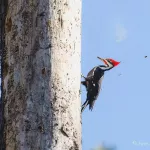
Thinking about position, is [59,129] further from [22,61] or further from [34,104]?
[22,61]

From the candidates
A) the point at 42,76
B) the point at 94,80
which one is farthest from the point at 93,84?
the point at 42,76

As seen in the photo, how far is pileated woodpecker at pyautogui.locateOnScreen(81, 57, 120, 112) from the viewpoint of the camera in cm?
337

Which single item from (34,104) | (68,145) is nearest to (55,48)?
(34,104)

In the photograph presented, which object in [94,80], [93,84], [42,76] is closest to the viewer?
[42,76]

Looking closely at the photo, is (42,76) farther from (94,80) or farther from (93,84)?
(94,80)

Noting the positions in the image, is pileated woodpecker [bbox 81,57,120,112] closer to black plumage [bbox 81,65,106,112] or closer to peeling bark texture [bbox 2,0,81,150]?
black plumage [bbox 81,65,106,112]

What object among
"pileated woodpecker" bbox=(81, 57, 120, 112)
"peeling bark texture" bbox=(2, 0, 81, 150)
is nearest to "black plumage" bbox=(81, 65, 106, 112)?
"pileated woodpecker" bbox=(81, 57, 120, 112)

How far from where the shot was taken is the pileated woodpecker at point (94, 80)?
11.1ft

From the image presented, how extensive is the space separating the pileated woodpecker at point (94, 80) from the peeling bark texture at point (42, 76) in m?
1.19

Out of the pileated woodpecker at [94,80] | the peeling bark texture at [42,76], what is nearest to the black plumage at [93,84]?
the pileated woodpecker at [94,80]

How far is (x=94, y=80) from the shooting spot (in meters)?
3.70

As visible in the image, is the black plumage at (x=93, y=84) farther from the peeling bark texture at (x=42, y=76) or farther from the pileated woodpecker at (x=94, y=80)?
the peeling bark texture at (x=42, y=76)

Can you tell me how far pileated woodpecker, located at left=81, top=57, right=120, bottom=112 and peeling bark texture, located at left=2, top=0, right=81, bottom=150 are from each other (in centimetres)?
119

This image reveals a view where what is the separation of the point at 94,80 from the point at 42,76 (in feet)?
5.96
